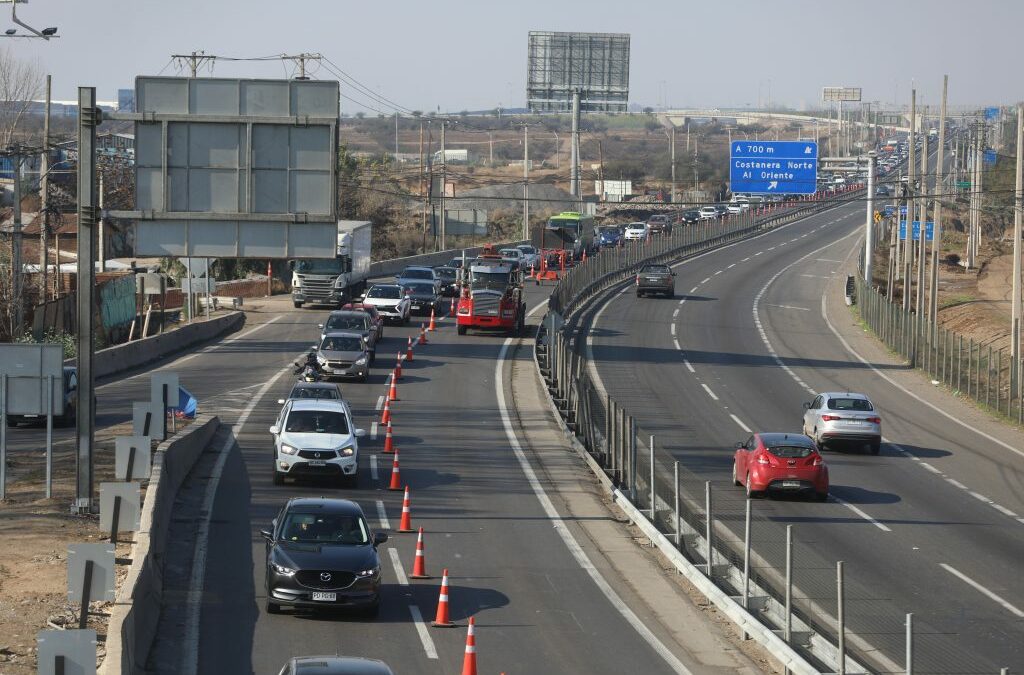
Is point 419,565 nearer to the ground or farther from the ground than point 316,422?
nearer to the ground

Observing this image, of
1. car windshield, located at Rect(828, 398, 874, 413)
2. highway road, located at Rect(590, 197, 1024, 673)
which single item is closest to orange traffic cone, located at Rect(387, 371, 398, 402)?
highway road, located at Rect(590, 197, 1024, 673)

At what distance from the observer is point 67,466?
28672 millimetres

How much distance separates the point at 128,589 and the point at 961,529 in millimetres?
16012

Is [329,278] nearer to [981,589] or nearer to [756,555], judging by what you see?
[981,589]

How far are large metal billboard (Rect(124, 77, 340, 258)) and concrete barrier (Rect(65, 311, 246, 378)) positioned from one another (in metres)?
18.2

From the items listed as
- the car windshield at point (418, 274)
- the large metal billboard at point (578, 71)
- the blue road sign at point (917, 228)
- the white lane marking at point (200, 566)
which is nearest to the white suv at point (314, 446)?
the white lane marking at point (200, 566)

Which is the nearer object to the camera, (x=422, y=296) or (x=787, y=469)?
(x=787, y=469)

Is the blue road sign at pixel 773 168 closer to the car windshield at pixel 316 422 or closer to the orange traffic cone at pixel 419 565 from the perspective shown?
the car windshield at pixel 316 422

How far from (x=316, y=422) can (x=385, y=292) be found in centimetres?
2884

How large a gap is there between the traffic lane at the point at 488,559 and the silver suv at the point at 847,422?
8.14 m

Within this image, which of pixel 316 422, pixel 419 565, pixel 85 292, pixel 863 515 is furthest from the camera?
pixel 316 422

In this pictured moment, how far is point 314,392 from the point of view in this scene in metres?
32.0

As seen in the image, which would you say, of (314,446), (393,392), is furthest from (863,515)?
(393,392)

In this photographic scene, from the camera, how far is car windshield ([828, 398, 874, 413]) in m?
34.2
